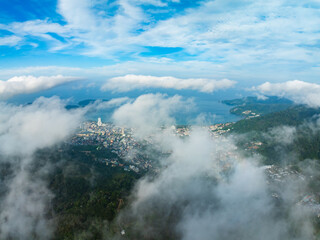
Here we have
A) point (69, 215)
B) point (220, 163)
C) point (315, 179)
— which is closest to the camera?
point (69, 215)

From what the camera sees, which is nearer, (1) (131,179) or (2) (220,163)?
(1) (131,179)

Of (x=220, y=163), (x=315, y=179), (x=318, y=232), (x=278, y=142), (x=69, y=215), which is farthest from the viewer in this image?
(x=278, y=142)

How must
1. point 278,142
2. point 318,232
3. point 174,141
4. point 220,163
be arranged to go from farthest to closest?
point 174,141 → point 278,142 → point 220,163 → point 318,232

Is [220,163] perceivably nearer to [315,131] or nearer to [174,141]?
[174,141]

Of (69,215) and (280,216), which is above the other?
(69,215)

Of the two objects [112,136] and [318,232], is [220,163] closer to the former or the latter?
[318,232]

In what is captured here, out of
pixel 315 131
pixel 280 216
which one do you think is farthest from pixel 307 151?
pixel 280 216

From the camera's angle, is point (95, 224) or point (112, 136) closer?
point (95, 224)

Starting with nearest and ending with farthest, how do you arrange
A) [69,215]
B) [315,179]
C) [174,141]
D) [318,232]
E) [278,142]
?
[318,232], [69,215], [315,179], [278,142], [174,141]

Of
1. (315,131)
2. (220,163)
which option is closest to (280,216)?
(220,163)
